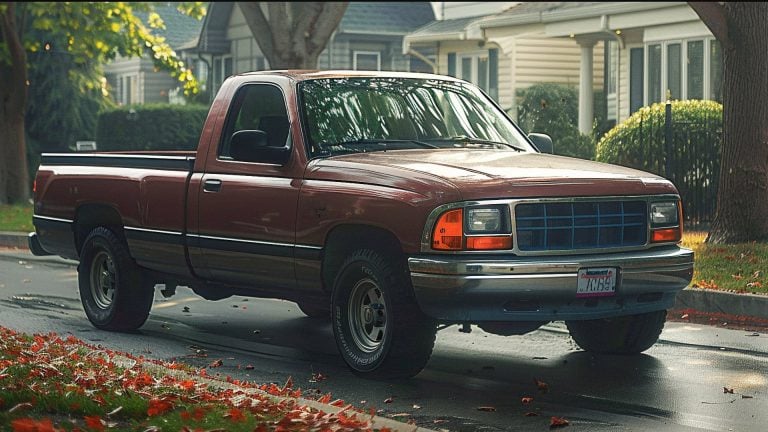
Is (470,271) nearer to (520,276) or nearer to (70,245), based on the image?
(520,276)

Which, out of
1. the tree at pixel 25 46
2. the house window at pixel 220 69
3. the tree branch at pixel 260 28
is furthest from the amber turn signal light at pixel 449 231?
the house window at pixel 220 69

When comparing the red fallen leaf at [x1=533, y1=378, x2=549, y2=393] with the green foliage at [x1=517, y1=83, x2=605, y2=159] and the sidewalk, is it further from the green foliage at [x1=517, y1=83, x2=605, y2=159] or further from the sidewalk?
the green foliage at [x1=517, y1=83, x2=605, y2=159]

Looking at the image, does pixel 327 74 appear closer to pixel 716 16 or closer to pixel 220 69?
pixel 716 16

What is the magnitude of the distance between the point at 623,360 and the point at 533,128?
1743 cm

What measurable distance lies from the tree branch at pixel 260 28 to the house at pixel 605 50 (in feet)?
22.3

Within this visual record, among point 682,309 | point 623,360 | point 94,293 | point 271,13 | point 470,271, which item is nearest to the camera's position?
point 470,271

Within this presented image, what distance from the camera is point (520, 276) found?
848cm

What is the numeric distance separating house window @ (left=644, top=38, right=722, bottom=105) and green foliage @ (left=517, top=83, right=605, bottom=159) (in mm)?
1843

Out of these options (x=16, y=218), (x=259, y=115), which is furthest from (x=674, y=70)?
(x=259, y=115)

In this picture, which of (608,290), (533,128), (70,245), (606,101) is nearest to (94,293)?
(70,245)

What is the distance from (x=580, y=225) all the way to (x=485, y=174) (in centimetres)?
66

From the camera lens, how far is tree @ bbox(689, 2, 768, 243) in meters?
16.1

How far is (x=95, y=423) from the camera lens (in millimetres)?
6898

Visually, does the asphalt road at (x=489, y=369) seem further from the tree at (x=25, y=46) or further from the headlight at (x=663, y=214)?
the tree at (x=25, y=46)
